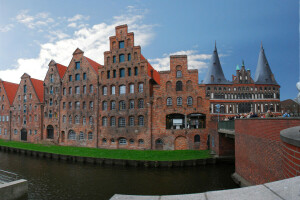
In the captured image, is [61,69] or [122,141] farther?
[61,69]

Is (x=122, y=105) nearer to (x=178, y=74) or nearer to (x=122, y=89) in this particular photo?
(x=122, y=89)

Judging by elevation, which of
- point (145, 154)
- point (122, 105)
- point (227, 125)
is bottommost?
point (145, 154)

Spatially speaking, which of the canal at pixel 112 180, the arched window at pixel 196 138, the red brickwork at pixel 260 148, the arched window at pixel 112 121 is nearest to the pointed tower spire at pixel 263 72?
the arched window at pixel 196 138

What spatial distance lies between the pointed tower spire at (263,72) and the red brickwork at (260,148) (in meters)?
47.4

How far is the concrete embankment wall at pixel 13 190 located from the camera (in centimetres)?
1309

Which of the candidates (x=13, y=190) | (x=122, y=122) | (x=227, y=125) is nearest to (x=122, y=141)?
(x=122, y=122)

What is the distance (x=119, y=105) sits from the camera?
2980cm

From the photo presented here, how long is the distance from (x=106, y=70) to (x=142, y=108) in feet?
28.4

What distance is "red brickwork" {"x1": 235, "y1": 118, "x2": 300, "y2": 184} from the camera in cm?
970

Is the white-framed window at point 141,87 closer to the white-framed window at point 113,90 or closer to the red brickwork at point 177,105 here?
the red brickwork at point 177,105

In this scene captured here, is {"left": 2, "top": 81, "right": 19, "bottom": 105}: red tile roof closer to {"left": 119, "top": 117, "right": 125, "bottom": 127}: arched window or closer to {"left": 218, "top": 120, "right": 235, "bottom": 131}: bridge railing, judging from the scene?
{"left": 119, "top": 117, "right": 125, "bottom": 127}: arched window

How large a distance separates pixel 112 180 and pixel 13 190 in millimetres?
7284

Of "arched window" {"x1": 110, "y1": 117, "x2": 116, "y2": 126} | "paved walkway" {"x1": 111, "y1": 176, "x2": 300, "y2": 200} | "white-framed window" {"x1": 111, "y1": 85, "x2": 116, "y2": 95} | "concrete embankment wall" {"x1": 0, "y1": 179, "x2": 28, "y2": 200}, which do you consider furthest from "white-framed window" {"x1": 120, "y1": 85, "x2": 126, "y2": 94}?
"paved walkway" {"x1": 111, "y1": 176, "x2": 300, "y2": 200}

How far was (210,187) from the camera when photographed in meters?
15.2
